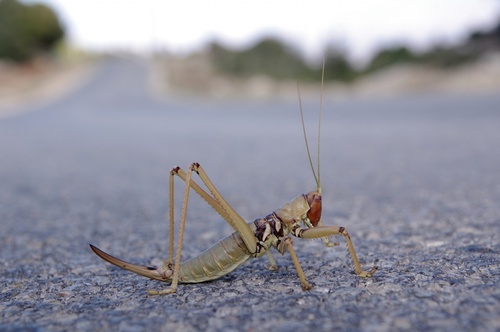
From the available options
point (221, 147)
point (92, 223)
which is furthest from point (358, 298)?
point (221, 147)

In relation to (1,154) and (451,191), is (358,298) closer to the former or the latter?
(451,191)

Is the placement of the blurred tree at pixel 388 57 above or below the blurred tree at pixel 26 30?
below

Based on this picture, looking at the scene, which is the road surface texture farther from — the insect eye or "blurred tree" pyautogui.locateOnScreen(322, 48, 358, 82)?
"blurred tree" pyautogui.locateOnScreen(322, 48, 358, 82)

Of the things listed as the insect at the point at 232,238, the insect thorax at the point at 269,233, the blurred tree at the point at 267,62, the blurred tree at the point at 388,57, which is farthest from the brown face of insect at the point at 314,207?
the blurred tree at the point at 267,62

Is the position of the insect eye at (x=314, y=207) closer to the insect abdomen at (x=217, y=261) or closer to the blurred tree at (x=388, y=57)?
the insect abdomen at (x=217, y=261)

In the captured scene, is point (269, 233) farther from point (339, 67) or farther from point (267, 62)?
point (267, 62)

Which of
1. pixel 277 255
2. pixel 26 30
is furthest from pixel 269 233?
pixel 26 30

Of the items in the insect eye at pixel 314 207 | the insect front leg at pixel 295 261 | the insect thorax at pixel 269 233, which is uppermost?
the insect eye at pixel 314 207
